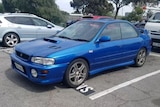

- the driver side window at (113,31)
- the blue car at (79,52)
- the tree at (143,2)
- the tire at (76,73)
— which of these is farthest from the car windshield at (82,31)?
Result: the tree at (143,2)

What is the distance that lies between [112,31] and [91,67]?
119cm

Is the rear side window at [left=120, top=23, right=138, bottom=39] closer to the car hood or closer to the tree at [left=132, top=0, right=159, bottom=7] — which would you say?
the car hood

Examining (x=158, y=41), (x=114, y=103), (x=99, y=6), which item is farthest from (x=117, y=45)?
(x=99, y=6)

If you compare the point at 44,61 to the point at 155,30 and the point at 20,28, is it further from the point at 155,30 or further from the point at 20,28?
the point at 155,30

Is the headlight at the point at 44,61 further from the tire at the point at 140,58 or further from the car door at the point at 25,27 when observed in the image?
the car door at the point at 25,27

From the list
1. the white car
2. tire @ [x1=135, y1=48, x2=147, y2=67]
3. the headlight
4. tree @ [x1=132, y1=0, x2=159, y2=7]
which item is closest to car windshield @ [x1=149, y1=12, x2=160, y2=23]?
the white car

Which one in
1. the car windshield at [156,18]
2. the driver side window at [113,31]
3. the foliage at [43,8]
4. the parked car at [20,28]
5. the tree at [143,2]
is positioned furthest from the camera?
the tree at [143,2]

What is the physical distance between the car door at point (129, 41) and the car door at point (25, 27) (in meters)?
4.93

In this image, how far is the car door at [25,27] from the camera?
9.70 m

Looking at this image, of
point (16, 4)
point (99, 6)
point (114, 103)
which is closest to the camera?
point (114, 103)

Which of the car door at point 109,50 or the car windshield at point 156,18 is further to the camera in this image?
the car windshield at point 156,18

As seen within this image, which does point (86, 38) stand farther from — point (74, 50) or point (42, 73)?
point (42, 73)

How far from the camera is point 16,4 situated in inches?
1316

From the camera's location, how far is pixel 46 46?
4.90m
